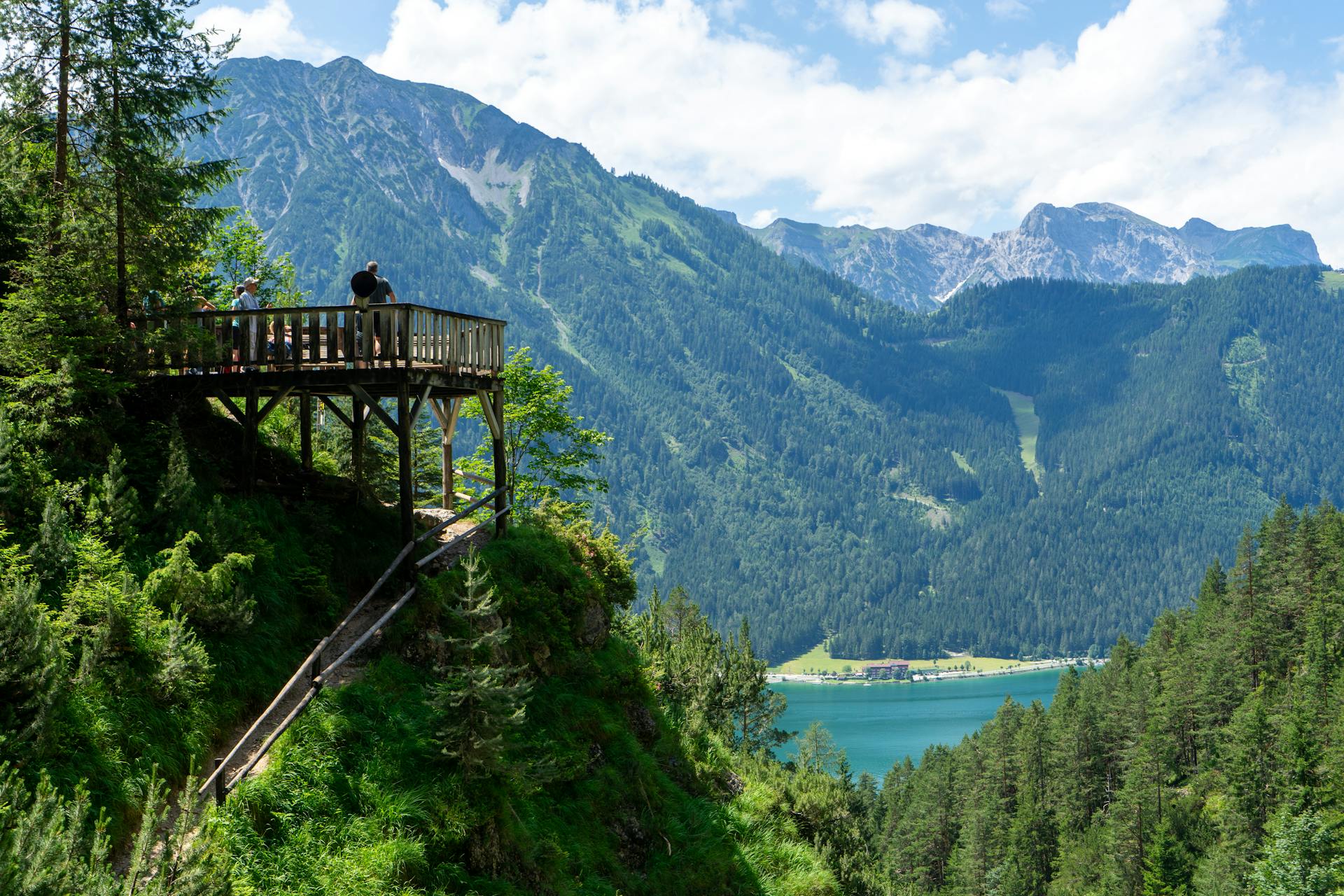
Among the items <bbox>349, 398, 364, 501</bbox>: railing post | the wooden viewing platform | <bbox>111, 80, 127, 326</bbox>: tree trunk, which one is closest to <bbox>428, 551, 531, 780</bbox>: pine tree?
the wooden viewing platform

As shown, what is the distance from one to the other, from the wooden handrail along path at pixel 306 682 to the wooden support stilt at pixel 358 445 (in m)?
2.45

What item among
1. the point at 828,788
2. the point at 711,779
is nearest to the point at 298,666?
the point at 711,779

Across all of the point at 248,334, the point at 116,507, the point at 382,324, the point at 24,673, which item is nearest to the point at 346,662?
→ the point at 116,507

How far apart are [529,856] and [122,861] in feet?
18.2

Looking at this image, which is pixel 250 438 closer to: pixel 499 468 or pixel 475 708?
pixel 499 468

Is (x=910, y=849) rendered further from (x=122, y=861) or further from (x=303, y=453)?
(x=122, y=861)

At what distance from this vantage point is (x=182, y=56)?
1884cm

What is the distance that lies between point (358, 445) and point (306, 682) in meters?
7.19

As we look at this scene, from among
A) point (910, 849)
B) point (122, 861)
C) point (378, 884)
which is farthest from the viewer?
point (910, 849)

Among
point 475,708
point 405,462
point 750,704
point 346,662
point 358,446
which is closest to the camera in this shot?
point 475,708

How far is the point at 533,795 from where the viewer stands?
650 inches

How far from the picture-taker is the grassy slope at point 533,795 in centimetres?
1240

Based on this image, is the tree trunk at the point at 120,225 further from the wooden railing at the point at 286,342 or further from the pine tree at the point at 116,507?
the pine tree at the point at 116,507

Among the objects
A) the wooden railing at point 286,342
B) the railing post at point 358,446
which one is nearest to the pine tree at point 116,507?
the wooden railing at point 286,342
